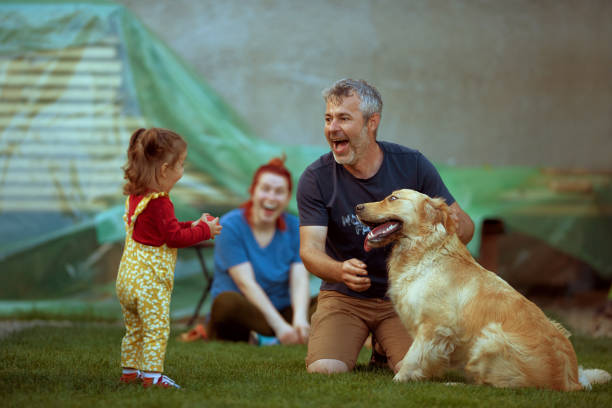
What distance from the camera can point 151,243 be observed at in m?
3.20

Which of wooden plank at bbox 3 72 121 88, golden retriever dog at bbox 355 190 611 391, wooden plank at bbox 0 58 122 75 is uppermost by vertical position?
wooden plank at bbox 0 58 122 75

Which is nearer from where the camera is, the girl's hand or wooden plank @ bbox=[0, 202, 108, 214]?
the girl's hand

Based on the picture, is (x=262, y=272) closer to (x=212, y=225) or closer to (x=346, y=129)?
(x=346, y=129)

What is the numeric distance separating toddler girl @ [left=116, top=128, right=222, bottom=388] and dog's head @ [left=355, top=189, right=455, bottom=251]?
815 millimetres

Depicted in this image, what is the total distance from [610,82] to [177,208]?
4.74 m

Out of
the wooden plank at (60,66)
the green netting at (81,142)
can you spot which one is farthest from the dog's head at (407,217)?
the wooden plank at (60,66)

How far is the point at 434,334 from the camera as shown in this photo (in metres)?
3.32

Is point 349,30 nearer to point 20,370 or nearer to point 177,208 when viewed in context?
point 177,208

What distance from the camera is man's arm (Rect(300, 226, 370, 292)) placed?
11.1 feet

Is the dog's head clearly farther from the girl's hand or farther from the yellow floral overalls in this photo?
the yellow floral overalls

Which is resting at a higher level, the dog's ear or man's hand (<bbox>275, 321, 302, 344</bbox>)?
the dog's ear

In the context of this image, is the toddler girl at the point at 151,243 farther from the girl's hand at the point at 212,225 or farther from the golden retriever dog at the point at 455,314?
the golden retriever dog at the point at 455,314

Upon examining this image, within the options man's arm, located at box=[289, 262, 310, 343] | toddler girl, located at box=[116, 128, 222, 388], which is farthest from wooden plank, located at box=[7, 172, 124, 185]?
toddler girl, located at box=[116, 128, 222, 388]

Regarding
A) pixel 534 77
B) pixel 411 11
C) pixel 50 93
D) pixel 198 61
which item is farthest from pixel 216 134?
pixel 534 77
